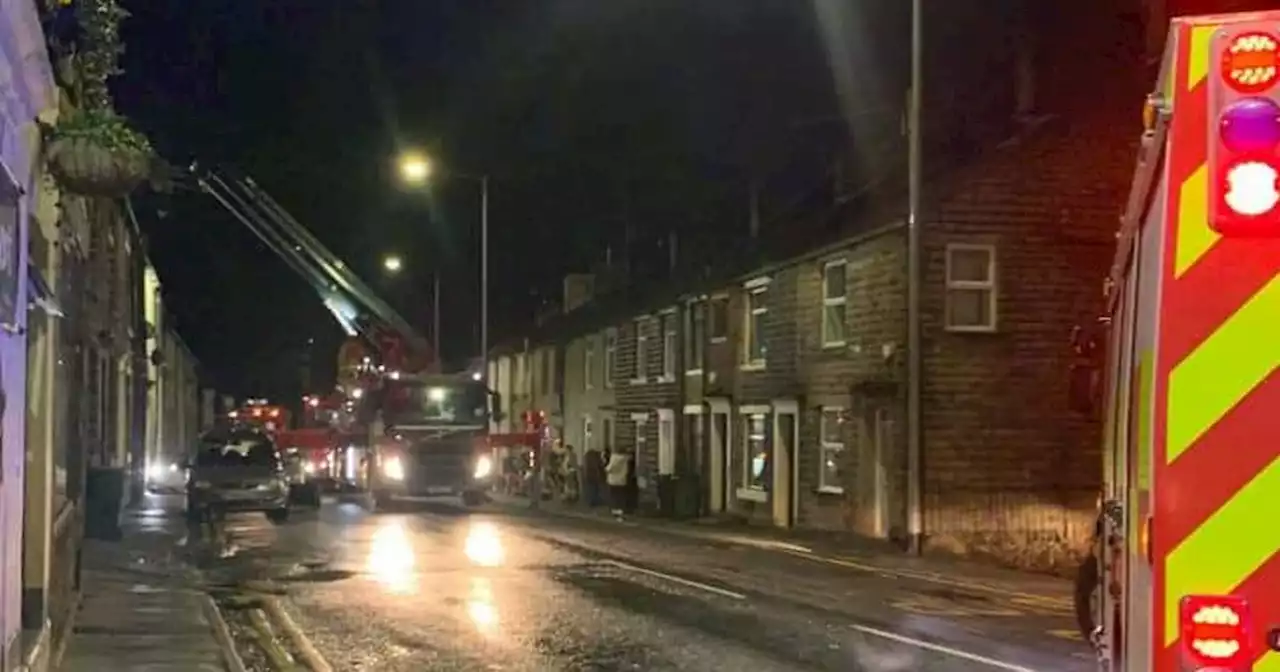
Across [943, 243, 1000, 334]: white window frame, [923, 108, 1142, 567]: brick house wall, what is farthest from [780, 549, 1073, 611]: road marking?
[943, 243, 1000, 334]: white window frame

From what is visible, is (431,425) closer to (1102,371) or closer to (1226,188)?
(1102,371)

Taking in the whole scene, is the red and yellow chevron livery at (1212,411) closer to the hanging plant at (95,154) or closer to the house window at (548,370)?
the hanging plant at (95,154)

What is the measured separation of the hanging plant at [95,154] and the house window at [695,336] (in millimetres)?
27961

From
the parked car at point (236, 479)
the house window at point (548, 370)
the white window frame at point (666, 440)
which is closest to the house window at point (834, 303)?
the white window frame at point (666, 440)

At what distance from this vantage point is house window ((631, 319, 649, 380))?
1781 inches

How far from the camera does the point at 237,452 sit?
31.6 meters

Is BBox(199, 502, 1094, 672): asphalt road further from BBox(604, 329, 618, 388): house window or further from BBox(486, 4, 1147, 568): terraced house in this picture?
BBox(604, 329, 618, 388): house window

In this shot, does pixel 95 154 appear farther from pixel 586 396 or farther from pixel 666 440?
pixel 586 396

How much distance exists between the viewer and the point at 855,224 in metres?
30.9

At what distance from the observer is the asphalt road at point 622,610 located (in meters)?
14.1

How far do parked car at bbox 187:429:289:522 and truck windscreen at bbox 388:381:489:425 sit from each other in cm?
533

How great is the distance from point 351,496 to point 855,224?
58.3ft

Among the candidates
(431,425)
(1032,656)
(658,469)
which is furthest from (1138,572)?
(658,469)

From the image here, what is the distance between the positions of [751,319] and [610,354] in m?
12.8
